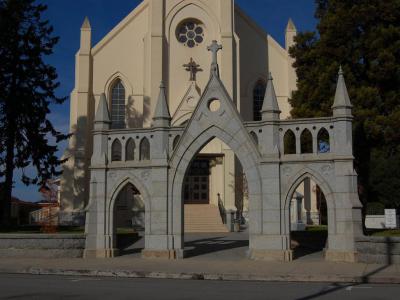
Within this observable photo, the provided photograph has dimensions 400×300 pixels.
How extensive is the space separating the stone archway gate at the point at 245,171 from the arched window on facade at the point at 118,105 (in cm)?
1916

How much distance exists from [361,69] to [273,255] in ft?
32.8

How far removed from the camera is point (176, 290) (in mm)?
11555

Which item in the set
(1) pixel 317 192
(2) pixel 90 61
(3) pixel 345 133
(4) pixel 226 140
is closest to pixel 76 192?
(2) pixel 90 61

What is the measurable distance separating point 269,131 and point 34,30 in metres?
17.2

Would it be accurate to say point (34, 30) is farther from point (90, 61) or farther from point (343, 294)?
point (343, 294)

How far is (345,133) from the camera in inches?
675

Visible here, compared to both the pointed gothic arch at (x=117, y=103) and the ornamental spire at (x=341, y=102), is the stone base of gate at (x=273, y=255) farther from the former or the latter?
the pointed gothic arch at (x=117, y=103)

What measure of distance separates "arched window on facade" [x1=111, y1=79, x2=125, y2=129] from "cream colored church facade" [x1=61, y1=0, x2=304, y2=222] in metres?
0.07

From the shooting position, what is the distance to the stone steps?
32.0 metres

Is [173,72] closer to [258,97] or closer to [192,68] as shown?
[192,68]

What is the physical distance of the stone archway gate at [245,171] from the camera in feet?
56.0

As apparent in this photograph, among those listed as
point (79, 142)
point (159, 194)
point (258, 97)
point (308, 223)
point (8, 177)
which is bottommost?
point (308, 223)

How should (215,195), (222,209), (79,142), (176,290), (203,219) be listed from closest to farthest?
(176,290), (203,219), (222,209), (215,195), (79,142)

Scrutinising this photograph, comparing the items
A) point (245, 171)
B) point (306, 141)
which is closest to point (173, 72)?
point (306, 141)
